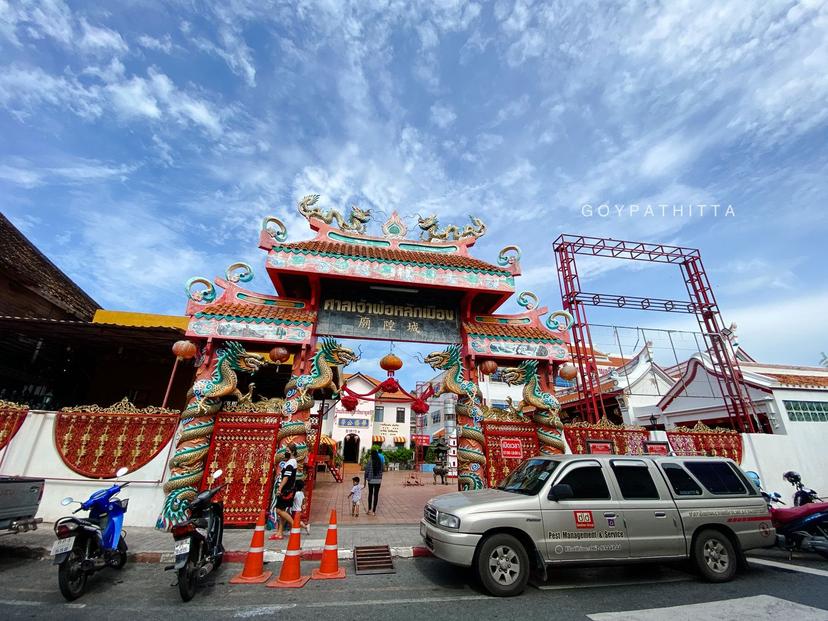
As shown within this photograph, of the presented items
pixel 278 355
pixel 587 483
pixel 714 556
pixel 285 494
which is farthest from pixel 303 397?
pixel 714 556

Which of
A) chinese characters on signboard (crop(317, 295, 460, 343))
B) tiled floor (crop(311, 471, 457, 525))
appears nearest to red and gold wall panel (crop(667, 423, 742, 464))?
chinese characters on signboard (crop(317, 295, 460, 343))

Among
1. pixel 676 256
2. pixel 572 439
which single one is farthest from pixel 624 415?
pixel 572 439

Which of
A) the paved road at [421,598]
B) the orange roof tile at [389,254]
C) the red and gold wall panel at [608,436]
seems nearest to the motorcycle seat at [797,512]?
the paved road at [421,598]

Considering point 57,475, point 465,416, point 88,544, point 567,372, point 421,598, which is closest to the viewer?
point 421,598

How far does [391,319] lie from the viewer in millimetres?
10039

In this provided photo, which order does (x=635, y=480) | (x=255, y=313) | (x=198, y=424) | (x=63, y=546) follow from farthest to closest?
(x=255, y=313), (x=198, y=424), (x=635, y=480), (x=63, y=546)

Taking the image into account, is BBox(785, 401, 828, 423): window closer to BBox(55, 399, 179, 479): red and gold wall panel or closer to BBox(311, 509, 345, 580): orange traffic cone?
BBox(311, 509, 345, 580): orange traffic cone

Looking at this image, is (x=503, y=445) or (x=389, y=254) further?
(x=389, y=254)

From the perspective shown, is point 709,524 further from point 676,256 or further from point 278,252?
point 676,256

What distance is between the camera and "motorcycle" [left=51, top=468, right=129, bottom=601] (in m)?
4.34

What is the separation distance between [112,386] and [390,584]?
14.4 m

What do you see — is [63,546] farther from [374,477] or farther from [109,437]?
[374,477]

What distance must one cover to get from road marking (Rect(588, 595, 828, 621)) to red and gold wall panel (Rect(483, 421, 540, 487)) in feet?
15.3

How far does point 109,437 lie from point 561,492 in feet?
30.3
